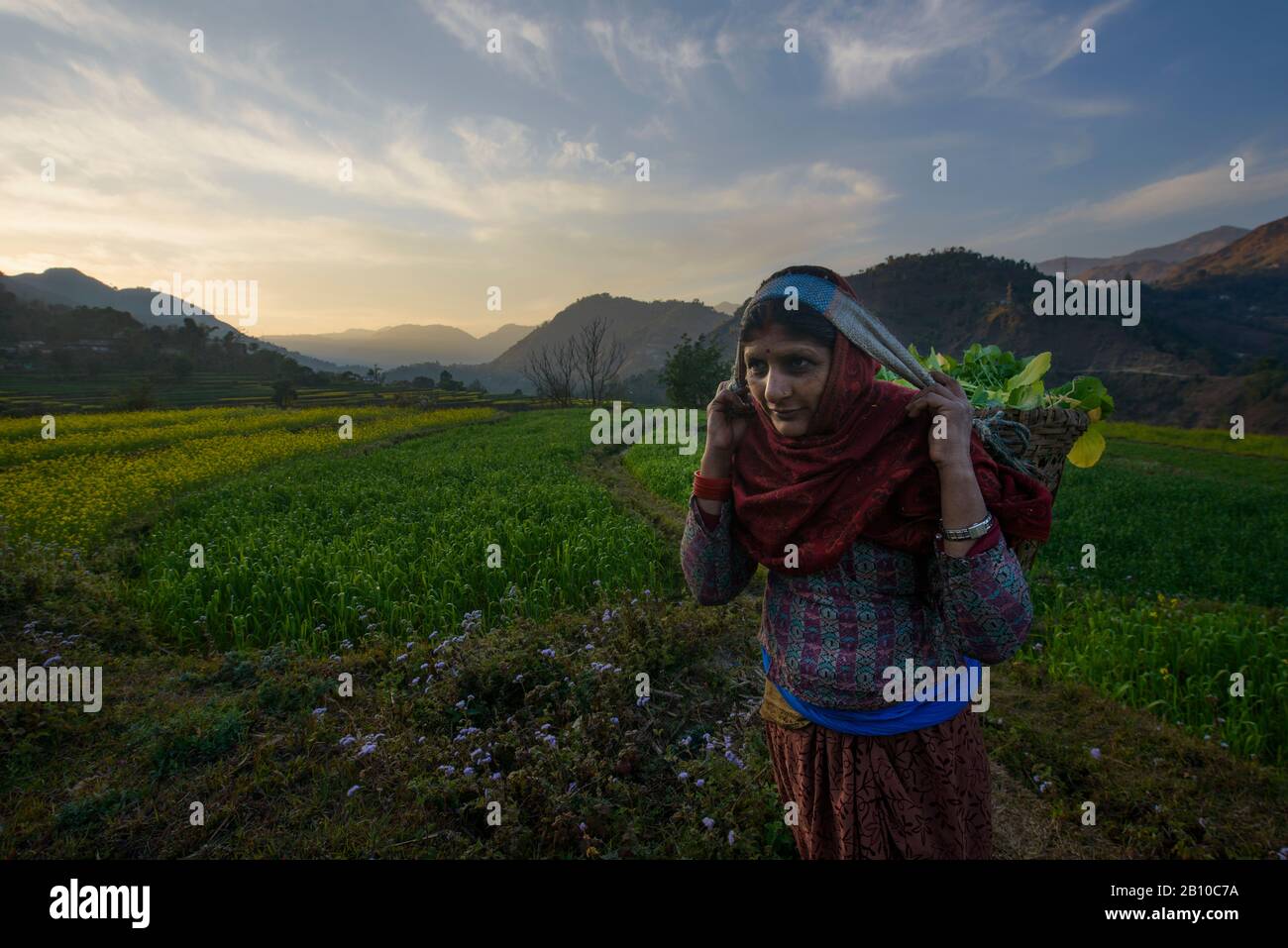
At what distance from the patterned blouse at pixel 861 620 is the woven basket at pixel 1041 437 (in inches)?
11.3

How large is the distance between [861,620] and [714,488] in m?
0.59

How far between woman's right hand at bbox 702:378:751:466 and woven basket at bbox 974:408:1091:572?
0.70 m

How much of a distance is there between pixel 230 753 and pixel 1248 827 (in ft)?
19.5

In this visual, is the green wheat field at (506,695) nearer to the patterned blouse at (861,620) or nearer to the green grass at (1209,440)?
the patterned blouse at (861,620)

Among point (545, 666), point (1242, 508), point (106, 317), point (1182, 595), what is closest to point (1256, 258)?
point (1242, 508)

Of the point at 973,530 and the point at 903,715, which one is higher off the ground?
the point at 973,530

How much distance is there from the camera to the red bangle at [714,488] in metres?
1.76

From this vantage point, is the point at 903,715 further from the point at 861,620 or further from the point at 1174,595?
the point at 1174,595

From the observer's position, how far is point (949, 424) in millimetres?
1336

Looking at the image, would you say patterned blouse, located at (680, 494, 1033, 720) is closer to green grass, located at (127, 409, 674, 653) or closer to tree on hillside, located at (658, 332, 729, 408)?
green grass, located at (127, 409, 674, 653)

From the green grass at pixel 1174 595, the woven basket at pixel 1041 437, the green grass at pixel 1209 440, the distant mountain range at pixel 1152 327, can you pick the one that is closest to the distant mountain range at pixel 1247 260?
the distant mountain range at pixel 1152 327

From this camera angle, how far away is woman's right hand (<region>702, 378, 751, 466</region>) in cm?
176

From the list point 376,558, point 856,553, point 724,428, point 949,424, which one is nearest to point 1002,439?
point 949,424

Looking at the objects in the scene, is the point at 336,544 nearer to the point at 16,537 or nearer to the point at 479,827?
the point at 16,537
